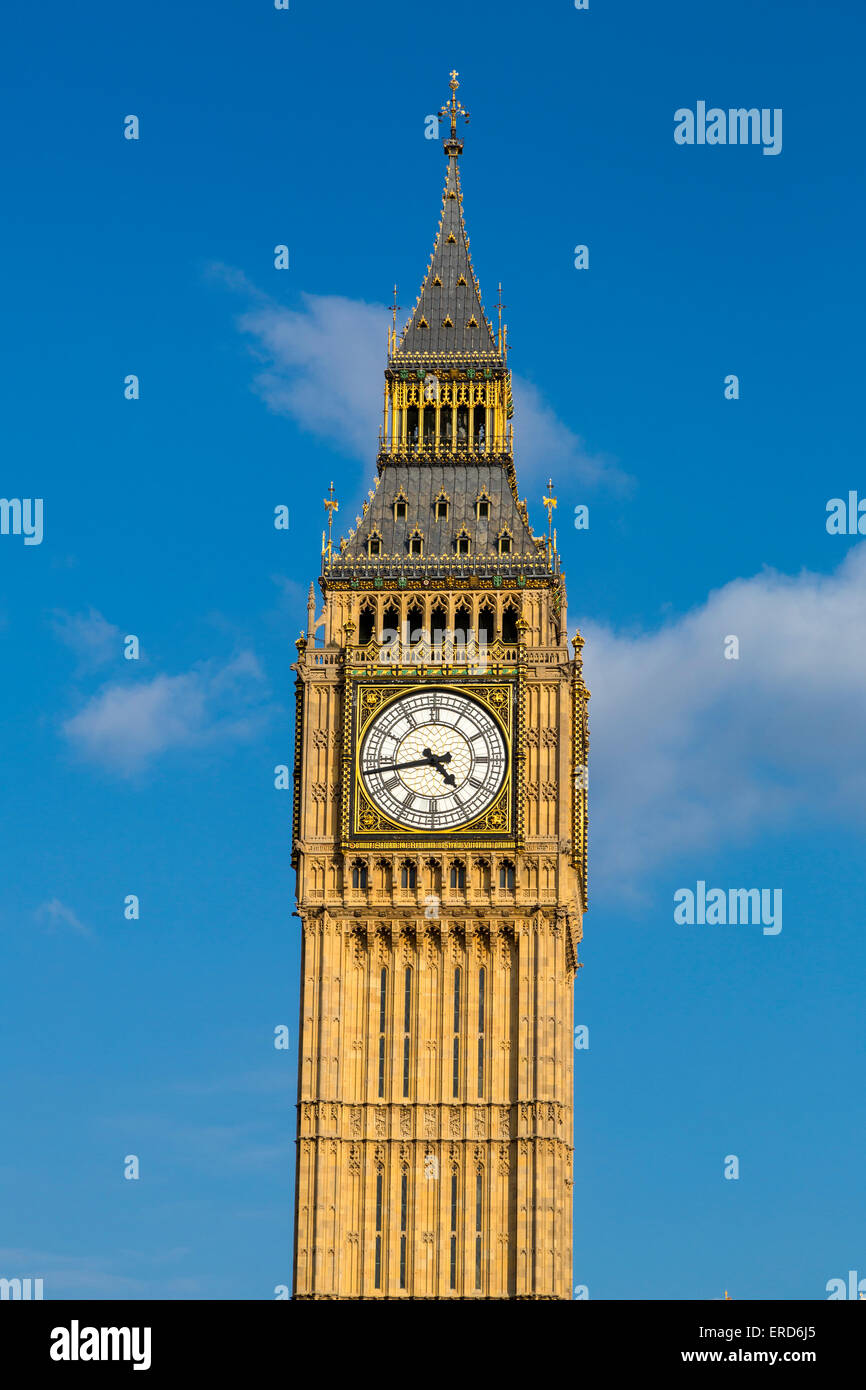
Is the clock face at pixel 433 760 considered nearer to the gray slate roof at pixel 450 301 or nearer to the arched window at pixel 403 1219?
the arched window at pixel 403 1219

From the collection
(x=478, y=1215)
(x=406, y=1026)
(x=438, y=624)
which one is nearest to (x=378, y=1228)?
(x=478, y=1215)

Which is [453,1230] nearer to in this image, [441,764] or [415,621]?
[441,764]

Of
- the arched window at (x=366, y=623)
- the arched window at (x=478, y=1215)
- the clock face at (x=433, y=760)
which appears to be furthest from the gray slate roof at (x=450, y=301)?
the arched window at (x=478, y=1215)

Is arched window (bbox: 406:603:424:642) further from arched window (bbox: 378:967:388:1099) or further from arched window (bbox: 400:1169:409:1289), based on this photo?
arched window (bbox: 400:1169:409:1289)

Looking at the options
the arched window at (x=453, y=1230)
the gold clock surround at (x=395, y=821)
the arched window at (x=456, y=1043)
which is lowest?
the arched window at (x=453, y=1230)
